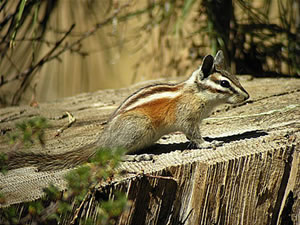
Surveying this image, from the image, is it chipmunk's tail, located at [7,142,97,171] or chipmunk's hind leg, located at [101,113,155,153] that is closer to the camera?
chipmunk's tail, located at [7,142,97,171]

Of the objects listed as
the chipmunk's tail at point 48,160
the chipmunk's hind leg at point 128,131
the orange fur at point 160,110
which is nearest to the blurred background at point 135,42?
the orange fur at point 160,110

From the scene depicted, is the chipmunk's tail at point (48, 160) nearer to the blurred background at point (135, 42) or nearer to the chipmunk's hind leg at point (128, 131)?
the chipmunk's hind leg at point (128, 131)

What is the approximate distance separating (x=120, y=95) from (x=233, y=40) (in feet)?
5.33

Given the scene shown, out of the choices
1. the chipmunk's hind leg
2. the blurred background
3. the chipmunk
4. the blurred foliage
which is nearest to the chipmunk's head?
the chipmunk

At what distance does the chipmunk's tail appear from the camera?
105 inches

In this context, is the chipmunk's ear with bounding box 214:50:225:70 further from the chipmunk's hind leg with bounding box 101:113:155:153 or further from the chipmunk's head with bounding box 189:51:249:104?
the chipmunk's hind leg with bounding box 101:113:155:153

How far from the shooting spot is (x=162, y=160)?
2.58 metres

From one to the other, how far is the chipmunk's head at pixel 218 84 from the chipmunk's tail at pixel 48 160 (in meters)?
0.88

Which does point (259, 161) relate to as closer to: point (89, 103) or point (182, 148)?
point (182, 148)

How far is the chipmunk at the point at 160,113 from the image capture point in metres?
2.80

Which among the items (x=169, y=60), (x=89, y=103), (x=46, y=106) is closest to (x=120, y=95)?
(x=89, y=103)

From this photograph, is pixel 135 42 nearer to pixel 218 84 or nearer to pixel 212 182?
pixel 218 84

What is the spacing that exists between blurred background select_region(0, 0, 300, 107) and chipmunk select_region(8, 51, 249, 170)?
2087mm

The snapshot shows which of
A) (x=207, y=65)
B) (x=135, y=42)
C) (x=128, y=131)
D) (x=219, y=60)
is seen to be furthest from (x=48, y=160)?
(x=135, y=42)
